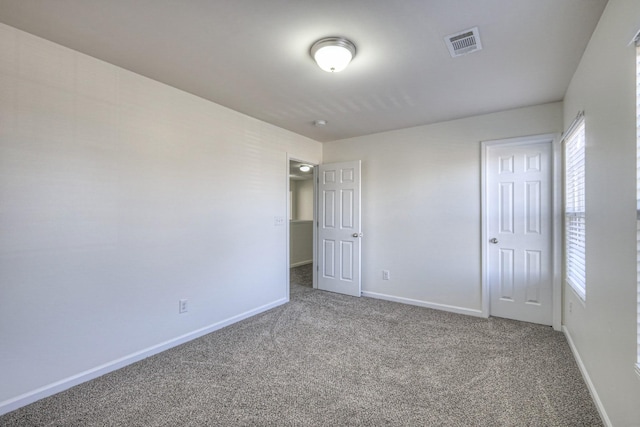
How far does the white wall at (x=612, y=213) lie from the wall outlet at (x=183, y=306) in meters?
3.12

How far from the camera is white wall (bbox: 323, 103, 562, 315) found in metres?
3.52

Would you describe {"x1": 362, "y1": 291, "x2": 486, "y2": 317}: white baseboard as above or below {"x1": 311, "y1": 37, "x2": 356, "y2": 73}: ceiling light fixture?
below

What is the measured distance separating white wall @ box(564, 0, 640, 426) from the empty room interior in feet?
0.06

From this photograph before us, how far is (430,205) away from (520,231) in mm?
1020

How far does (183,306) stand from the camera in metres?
2.84

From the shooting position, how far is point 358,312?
12.1 feet

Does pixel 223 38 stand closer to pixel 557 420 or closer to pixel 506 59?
pixel 506 59

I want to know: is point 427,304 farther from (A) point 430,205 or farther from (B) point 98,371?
(B) point 98,371

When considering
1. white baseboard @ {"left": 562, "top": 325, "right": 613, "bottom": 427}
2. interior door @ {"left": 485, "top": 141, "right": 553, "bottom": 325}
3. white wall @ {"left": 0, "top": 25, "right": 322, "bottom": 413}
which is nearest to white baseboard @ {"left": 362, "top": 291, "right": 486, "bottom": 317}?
interior door @ {"left": 485, "top": 141, "right": 553, "bottom": 325}

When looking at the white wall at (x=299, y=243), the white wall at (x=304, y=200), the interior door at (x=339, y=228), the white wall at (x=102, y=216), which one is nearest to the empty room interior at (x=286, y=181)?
the white wall at (x=102, y=216)

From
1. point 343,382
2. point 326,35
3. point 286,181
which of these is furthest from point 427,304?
point 326,35

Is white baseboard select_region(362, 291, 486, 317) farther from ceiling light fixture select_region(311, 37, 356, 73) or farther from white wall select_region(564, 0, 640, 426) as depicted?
ceiling light fixture select_region(311, 37, 356, 73)

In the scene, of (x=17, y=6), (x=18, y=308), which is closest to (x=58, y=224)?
(x=18, y=308)

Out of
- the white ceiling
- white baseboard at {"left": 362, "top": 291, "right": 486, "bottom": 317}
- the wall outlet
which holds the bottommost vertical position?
white baseboard at {"left": 362, "top": 291, "right": 486, "bottom": 317}
